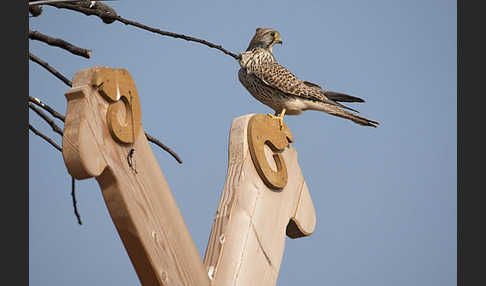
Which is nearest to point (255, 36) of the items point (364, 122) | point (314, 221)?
point (364, 122)

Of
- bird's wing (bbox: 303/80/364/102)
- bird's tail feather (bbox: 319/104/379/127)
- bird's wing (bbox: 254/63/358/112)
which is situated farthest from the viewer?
bird's wing (bbox: 254/63/358/112)

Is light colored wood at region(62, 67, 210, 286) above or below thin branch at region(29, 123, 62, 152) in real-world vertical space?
below

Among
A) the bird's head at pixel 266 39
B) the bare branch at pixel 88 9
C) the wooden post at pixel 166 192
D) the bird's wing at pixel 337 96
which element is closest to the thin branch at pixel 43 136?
the bare branch at pixel 88 9

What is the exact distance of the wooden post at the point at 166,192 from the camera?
1.07 meters

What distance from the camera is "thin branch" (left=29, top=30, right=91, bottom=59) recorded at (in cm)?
120

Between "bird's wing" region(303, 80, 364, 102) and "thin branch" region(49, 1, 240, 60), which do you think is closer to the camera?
"thin branch" region(49, 1, 240, 60)

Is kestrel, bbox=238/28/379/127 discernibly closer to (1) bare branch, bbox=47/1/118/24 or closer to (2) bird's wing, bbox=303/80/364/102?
(2) bird's wing, bbox=303/80/364/102

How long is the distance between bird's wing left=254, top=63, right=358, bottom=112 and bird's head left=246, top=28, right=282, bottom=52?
302 millimetres

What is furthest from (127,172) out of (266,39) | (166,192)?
(266,39)

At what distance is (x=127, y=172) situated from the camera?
114 cm

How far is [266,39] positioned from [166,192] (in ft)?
8.01

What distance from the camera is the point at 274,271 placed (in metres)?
1.55

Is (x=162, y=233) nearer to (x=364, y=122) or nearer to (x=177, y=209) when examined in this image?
(x=177, y=209)

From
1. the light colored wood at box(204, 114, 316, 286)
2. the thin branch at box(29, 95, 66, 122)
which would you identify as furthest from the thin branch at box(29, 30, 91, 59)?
the light colored wood at box(204, 114, 316, 286)
